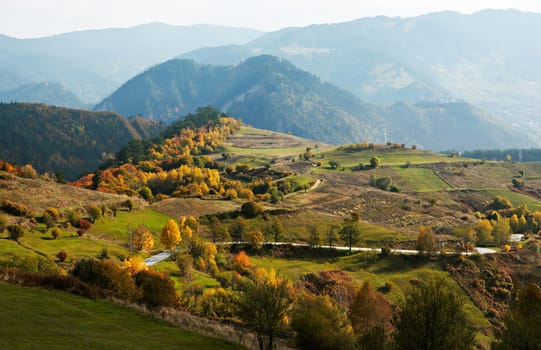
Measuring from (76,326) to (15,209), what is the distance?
2852 inches

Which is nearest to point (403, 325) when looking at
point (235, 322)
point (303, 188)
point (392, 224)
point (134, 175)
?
point (235, 322)

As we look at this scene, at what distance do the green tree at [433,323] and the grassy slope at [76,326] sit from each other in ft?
40.4

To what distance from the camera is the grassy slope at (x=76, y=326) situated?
87.7 ft

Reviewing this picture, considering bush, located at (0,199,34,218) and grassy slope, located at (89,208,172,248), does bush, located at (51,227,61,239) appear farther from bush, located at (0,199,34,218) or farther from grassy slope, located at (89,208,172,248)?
bush, located at (0,199,34,218)

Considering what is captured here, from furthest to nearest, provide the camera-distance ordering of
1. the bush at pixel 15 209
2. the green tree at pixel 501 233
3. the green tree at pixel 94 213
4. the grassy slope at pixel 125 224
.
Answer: the green tree at pixel 501 233 < the green tree at pixel 94 213 < the grassy slope at pixel 125 224 < the bush at pixel 15 209

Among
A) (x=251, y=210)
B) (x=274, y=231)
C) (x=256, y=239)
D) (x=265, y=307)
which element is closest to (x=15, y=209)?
(x=256, y=239)

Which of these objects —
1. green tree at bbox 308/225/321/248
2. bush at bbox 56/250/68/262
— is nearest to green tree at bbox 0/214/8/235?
bush at bbox 56/250/68/262

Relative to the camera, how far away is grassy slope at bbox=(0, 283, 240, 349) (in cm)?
2673

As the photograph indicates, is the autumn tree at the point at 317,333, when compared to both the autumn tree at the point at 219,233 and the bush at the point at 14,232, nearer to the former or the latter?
the bush at the point at 14,232

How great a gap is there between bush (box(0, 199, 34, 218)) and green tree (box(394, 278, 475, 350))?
81707 millimetres

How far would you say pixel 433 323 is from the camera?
33.9 meters

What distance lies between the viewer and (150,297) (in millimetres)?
46031

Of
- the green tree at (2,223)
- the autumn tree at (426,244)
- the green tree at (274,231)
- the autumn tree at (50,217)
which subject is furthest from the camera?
the green tree at (274,231)

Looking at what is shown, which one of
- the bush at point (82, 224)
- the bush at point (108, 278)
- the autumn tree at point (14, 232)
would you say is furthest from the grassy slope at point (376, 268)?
the bush at point (108, 278)
